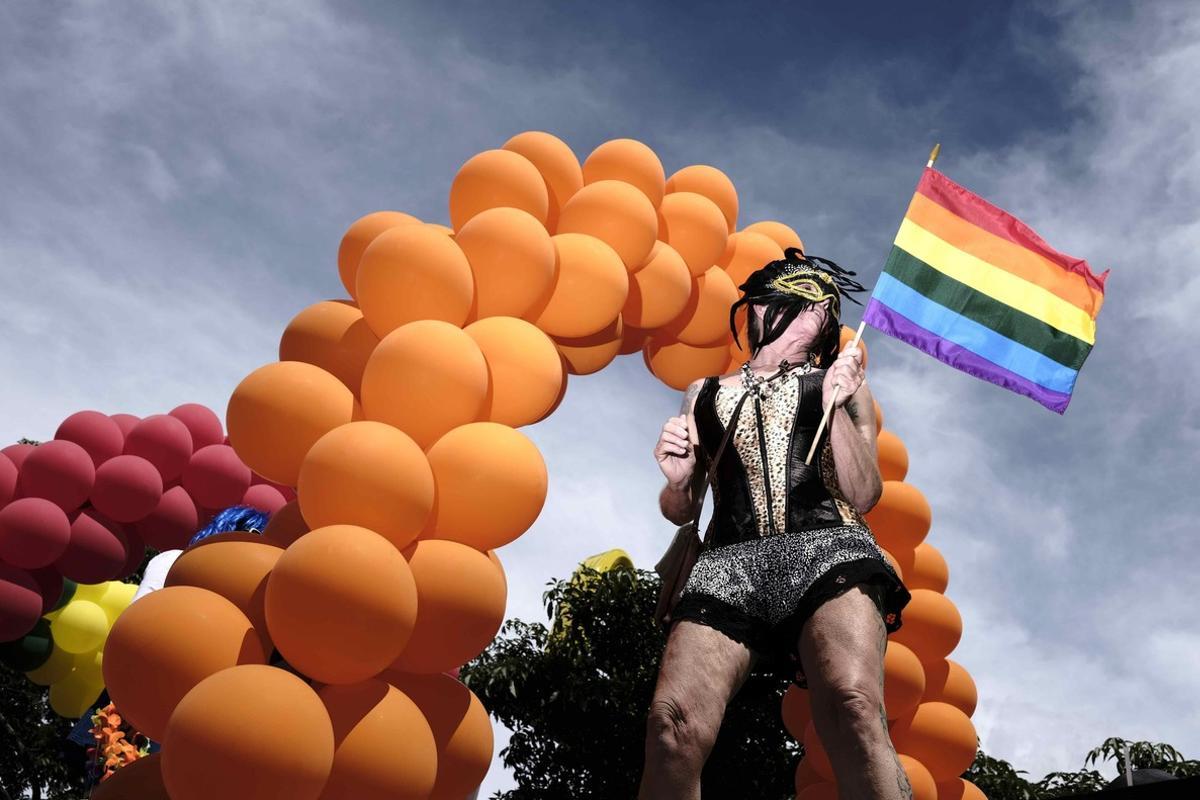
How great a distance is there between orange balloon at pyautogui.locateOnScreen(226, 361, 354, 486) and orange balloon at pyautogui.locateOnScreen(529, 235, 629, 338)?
105 centimetres

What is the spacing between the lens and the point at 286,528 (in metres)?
4.02

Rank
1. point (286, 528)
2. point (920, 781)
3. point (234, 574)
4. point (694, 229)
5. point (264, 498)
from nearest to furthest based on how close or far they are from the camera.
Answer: point (234, 574)
point (286, 528)
point (920, 781)
point (694, 229)
point (264, 498)

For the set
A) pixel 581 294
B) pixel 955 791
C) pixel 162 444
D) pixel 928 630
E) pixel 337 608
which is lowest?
pixel 337 608

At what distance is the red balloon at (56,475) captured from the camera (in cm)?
727

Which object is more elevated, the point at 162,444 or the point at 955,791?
the point at 162,444

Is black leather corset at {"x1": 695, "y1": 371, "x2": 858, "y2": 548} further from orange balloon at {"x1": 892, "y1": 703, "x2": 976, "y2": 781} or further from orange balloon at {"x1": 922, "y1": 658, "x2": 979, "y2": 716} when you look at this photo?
orange balloon at {"x1": 922, "y1": 658, "x2": 979, "y2": 716}

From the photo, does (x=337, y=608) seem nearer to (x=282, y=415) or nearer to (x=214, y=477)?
(x=282, y=415)

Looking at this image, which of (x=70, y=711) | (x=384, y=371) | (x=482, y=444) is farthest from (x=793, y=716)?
(x=70, y=711)

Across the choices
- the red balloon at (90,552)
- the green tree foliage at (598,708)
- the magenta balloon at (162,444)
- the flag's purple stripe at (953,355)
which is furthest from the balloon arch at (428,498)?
the green tree foliage at (598,708)

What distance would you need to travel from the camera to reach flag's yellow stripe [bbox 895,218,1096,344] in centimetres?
365

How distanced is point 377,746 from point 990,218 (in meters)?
2.74

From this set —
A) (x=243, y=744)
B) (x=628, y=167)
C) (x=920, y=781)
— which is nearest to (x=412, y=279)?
(x=628, y=167)

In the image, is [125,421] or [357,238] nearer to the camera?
[357,238]

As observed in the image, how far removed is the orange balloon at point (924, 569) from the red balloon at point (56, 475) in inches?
216
